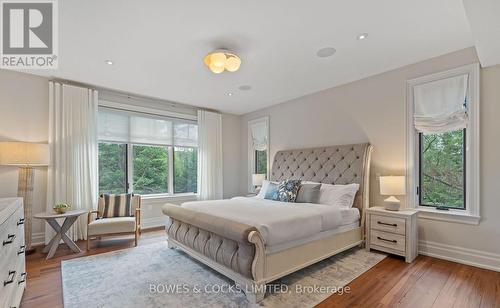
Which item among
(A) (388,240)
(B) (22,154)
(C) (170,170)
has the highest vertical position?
(B) (22,154)

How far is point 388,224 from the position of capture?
10.6 ft

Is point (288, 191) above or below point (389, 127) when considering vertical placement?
below

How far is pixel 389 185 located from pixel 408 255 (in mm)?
895

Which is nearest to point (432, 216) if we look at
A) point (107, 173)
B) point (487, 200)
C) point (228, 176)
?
point (487, 200)

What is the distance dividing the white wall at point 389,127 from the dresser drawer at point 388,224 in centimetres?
49

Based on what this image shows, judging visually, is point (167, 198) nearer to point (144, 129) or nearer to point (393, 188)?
point (144, 129)

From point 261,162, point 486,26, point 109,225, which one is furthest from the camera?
point 261,162

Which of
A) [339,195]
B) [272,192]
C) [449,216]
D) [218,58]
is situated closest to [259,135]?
[272,192]

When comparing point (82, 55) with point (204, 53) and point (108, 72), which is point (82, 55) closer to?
point (108, 72)

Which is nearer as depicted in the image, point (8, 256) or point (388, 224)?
point (8, 256)

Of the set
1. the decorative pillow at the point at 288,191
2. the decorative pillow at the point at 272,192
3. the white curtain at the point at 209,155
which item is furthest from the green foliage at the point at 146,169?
the decorative pillow at the point at 288,191

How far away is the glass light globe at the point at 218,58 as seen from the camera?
2.78m

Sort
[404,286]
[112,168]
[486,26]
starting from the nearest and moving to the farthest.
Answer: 1. [486,26]
2. [404,286]
3. [112,168]

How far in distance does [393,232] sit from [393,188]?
0.58m
